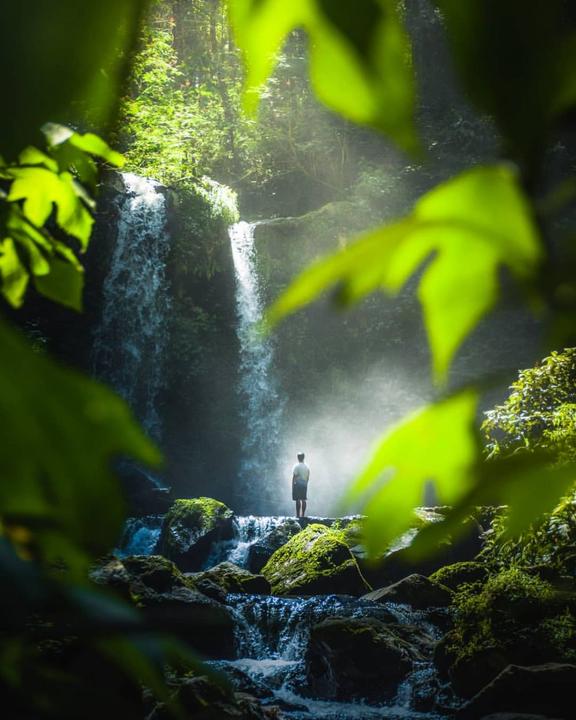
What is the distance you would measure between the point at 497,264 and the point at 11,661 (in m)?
0.36

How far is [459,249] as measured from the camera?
34 cm

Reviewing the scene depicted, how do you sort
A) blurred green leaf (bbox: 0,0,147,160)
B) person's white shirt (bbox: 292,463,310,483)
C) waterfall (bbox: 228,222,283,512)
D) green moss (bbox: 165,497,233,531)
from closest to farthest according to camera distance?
blurred green leaf (bbox: 0,0,147,160) < green moss (bbox: 165,497,233,531) < person's white shirt (bbox: 292,463,310,483) < waterfall (bbox: 228,222,283,512)

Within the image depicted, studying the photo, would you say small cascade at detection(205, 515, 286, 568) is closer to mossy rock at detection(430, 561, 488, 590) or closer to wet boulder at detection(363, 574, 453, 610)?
wet boulder at detection(363, 574, 453, 610)

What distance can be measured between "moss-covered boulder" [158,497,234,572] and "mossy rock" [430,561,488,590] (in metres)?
4.58

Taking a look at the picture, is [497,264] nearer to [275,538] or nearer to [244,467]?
[275,538]

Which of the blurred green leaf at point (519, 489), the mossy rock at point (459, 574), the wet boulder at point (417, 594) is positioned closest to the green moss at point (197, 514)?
the wet boulder at point (417, 594)

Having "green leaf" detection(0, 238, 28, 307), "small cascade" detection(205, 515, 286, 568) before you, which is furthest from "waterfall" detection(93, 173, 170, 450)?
"green leaf" detection(0, 238, 28, 307)

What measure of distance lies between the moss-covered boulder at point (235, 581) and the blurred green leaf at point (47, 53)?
9.97 meters

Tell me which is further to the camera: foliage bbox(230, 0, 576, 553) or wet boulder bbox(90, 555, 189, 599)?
wet boulder bbox(90, 555, 189, 599)

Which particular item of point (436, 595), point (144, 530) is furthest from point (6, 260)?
point (144, 530)

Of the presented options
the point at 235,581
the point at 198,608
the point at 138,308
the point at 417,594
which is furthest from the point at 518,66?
the point at 138,308

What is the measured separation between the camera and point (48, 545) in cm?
42

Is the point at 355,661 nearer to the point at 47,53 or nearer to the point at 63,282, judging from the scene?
the point at 63,282

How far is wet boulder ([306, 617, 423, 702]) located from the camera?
728 centimetres
